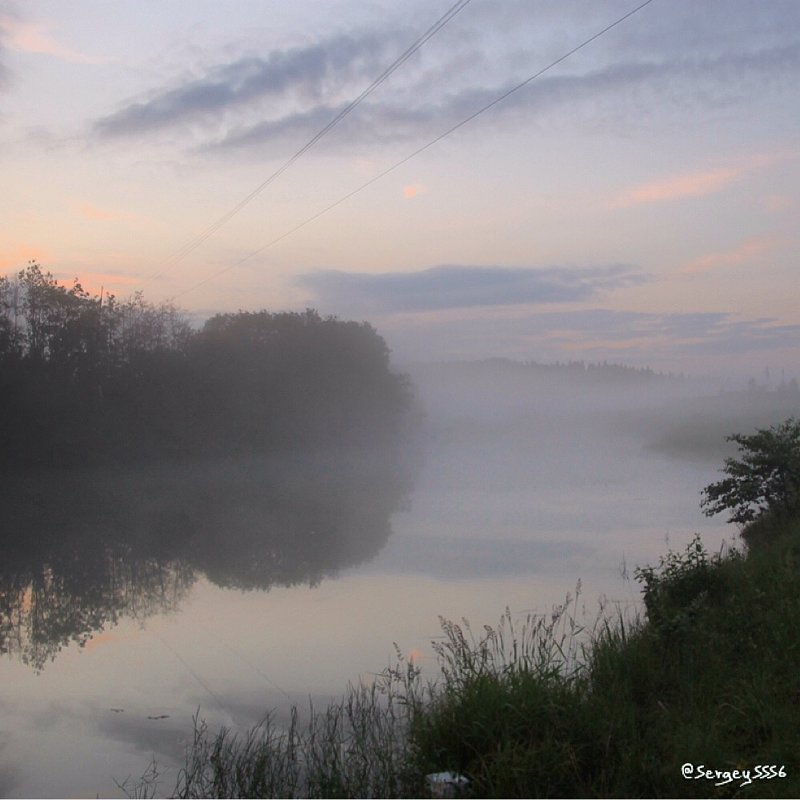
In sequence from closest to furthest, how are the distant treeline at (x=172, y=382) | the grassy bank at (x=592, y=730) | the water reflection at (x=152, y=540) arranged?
the grassy bank at (x=592, y=730), the water reflection at (x=152, y=540), the distant treeline at (x=172, y=382)

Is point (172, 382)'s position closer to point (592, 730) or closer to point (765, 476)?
point (765, 476)

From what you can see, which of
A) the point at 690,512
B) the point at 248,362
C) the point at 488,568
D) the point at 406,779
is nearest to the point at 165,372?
the point at 248,362

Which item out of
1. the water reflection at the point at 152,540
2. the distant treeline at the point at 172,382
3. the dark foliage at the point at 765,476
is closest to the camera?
the water reflection at the point at 152,540

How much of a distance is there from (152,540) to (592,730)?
57.5 ft

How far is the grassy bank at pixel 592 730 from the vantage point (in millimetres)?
5316

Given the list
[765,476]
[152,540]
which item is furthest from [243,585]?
[765,476]

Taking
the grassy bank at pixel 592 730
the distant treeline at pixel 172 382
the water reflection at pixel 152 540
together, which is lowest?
the grassy bank at pixel 592 730

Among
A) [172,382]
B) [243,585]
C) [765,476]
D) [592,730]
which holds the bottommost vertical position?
[592,730]

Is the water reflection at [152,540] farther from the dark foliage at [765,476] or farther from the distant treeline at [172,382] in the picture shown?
the dark foliage at [765,476]

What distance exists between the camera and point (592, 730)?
18.8ft

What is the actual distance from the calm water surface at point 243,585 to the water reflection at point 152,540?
0.08 metres

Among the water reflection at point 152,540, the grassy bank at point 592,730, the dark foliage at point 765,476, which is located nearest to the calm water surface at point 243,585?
the water reflection at point 152,540

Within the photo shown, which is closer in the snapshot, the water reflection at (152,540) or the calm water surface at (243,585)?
the calm water surface at (243,585)

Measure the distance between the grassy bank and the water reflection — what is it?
5555 millimetres
